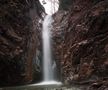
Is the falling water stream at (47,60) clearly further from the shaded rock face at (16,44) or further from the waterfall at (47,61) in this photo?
the shaded rock face at (16,44)

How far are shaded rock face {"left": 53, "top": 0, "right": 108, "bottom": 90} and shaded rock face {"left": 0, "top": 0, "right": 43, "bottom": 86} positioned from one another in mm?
4116

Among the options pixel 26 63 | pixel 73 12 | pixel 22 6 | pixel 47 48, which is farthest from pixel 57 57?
pixel 22 6

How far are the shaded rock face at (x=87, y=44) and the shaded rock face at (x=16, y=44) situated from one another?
13.5 ft

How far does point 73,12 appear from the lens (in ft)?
86.4

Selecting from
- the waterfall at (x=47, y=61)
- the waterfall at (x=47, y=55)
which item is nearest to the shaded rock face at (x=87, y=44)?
the waterfall at (x=47, y=61)

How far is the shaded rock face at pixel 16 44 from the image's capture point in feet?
76.5

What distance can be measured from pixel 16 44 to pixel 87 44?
8.97m

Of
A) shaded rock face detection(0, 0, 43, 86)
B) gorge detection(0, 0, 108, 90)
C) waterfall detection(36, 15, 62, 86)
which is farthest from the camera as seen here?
waterfall detection(36, 15, 62, 86)

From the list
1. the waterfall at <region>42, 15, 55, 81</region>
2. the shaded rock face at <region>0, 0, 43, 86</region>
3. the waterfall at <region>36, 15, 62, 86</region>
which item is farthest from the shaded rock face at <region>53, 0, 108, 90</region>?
the shaded rock face at <region>0, 0, 43, 86</region>

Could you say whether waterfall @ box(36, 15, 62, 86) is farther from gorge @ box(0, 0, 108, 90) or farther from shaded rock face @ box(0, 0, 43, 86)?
shaded rock face @ box(0, 0, 43, 86)

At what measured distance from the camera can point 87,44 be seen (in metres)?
19.5

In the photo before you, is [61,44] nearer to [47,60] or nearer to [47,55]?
[47,55]

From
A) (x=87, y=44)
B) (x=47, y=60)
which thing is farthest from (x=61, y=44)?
(x=87, y=44)

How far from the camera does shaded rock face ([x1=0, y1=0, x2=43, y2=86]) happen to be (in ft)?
76.5
